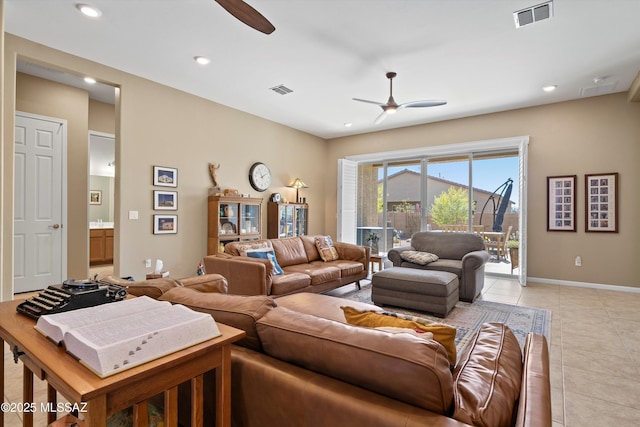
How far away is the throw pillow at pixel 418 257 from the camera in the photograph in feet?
14.4

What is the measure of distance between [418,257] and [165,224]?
364 cm

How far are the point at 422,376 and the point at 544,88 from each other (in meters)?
5.18

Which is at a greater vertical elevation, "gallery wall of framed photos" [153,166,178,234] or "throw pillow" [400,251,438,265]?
"gallery wall of framed photos" [153,166,178,234]

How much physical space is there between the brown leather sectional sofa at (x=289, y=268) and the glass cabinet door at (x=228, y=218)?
1112 millimetres

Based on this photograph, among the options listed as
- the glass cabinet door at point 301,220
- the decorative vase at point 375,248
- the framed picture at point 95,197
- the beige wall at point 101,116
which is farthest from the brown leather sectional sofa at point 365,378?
the framed picture at point 95,197

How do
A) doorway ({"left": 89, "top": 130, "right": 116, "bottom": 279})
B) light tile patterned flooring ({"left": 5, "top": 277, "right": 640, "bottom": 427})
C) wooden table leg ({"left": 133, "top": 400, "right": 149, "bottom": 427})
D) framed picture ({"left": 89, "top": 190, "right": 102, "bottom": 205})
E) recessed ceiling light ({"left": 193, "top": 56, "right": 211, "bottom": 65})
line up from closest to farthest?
wooden table leg ({"left": 133, "top": 400, "right": 149, "bottom": 427}) → light tile patterned flooring ({"left": 5, "top": 277, "right": 640, "bottom": 427}) → recessed ceiling light ({"left": 193, "top": 56, "right": 211, "bottom": 65}) → doorway ({"left": 89, "top": 130, "right": 116, "bottom": 279}) → framed picture ({"left": 89, "top": 190, "right": 102, "bottom": 205})

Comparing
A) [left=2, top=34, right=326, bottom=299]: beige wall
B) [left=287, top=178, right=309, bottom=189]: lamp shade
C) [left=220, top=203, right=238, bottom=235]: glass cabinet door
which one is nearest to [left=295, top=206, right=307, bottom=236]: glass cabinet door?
[left=287, top=178, right=309, bottom=189]: lamp shade

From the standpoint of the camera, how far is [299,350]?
40.2 inches

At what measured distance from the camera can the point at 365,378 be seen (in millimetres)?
898

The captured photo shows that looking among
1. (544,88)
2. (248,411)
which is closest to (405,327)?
(248,411)

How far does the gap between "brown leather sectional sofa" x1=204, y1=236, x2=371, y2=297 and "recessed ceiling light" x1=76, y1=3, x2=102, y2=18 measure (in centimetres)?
262

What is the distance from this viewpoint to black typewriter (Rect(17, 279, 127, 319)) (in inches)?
40.9

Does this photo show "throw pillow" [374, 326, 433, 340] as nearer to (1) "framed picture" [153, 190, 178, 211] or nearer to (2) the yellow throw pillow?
(2) the yellow throw pillow

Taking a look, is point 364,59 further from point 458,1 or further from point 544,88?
point 544,88
